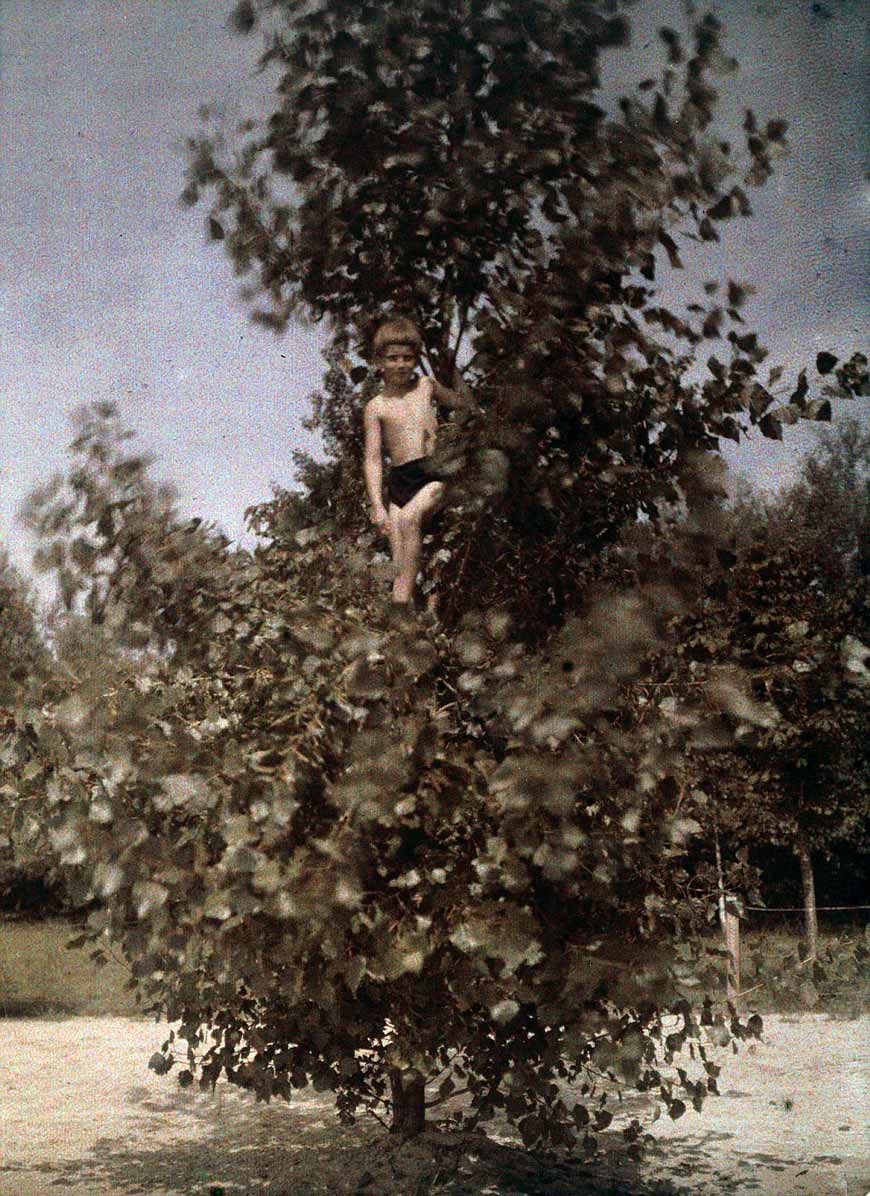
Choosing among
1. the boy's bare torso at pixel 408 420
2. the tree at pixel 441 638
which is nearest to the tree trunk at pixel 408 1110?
the tree at pixel 441 638

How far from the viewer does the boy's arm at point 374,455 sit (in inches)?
117

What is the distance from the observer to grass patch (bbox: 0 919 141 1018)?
32.3ft

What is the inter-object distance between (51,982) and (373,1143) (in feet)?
24.7

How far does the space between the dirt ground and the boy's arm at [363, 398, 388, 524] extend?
6.06 ft

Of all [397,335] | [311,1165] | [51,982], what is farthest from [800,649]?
[51,982]

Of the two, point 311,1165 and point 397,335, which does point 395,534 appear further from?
point 311,1165

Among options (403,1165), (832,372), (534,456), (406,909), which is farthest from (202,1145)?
(832,372)

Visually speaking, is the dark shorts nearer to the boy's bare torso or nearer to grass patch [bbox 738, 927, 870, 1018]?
the boy's bare torso

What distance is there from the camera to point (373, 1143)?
4.71 meters

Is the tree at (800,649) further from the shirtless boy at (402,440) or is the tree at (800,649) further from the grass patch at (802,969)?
the shirtless boy at (402,440)

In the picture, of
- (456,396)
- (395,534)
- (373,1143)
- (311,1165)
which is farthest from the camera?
(311,1165)

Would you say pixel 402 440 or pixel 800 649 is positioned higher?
pixel 402 440

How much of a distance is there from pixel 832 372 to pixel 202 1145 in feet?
14.7

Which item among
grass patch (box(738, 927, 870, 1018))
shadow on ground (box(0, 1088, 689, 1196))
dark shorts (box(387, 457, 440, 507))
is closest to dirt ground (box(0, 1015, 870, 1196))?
shadow on ground (box(0, 1088, 689, 1196))
